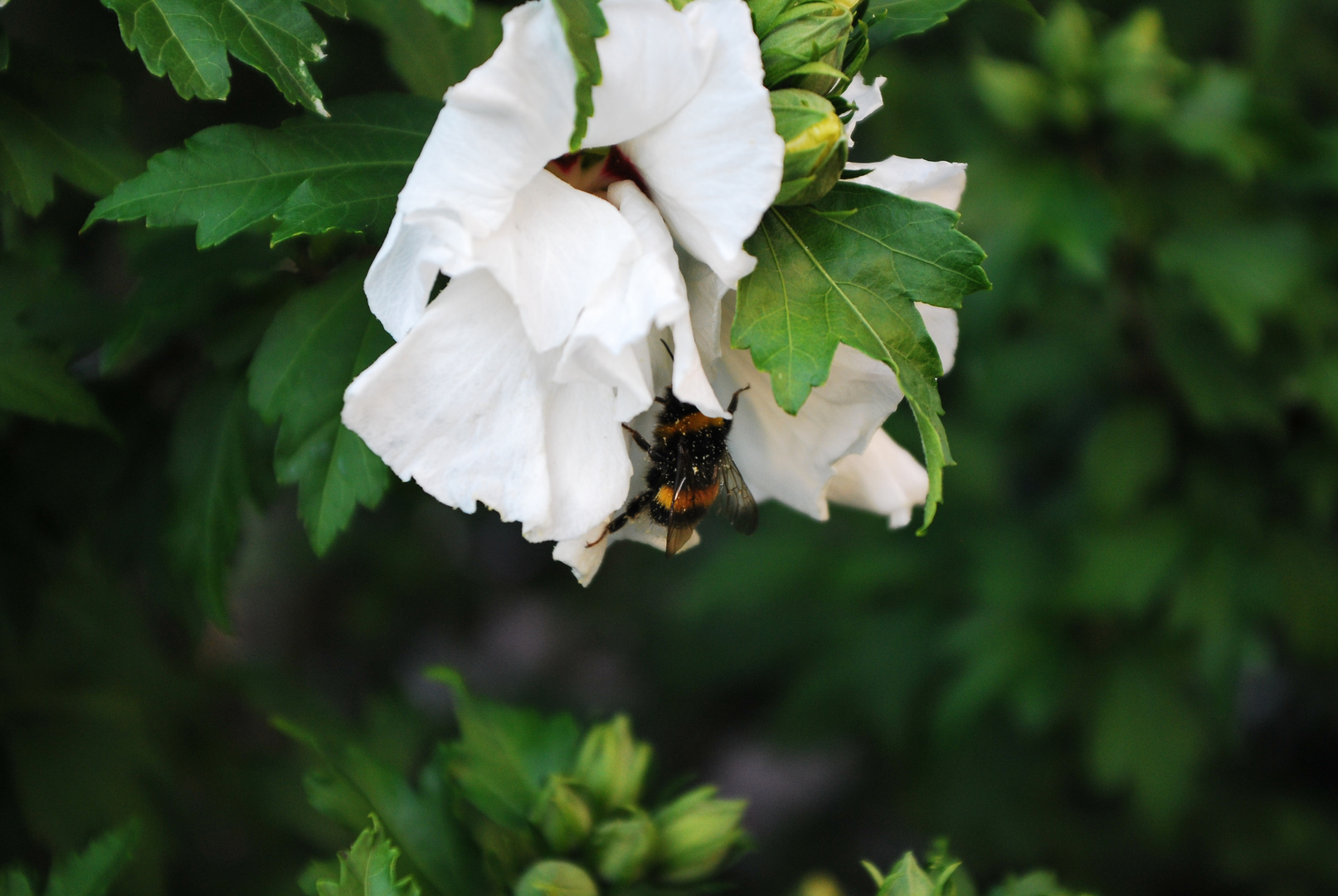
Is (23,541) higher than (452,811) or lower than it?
higher

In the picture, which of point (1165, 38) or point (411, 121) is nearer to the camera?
point (411, 121)

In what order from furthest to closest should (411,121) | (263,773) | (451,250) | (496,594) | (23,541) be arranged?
1. (496,594)
2. (263,773)
3. (23,541)
4. (411,121)
5. (451,250)

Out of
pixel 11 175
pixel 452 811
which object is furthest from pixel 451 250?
pixel 452 811

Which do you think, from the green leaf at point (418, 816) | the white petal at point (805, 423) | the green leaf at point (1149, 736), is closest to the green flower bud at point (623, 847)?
the green leaf at point (418, 816)

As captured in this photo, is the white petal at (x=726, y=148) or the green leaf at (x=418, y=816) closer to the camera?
the white petal at (x=726, y=148)

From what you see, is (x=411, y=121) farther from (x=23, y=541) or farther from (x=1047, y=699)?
(x=1047, y=699)

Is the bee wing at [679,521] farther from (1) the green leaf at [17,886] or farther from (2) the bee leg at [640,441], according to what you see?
(1) the green leaf at [17,886]
